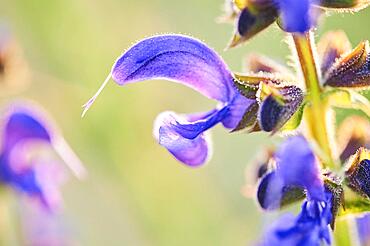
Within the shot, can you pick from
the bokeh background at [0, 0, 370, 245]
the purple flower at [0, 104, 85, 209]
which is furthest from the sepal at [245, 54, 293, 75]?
the bokeh background at [0, 0, 370, 245]

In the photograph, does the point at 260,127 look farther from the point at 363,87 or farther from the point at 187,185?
the point at 187,185

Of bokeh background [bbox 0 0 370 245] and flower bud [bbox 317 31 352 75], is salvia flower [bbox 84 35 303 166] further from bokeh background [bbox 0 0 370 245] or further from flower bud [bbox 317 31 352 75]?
bokeh background [bbox 0 0 370 245]

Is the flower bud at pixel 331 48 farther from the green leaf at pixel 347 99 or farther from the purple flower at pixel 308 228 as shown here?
the purple flower at pixel 308 228

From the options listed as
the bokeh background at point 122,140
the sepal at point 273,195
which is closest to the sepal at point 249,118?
the sepal at point 273,195

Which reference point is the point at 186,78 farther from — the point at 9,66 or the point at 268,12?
the point at 9,66

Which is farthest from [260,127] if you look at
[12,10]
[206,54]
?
[12,10]
